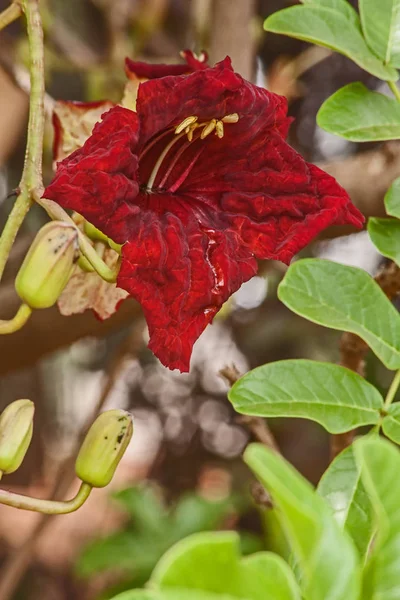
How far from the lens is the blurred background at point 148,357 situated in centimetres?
99

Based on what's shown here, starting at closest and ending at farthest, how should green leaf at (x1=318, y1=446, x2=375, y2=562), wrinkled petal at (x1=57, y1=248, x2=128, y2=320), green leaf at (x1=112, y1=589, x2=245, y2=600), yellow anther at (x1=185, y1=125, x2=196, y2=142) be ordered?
green leaf at (x1=112, y1=589, x2=245, y2=600) → green leaf at (x1=318, y1=446, x2=375, y2=562) → yellow anther at (x1=185, y1=125, x2=196, y2=142) → wrinkled petal at (x1=57, y1=248, x2=128, y2=320)

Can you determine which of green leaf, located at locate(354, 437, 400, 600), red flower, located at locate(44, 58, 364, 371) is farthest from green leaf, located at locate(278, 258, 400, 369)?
green leaf, located at locate(354, 437, 400, 600)

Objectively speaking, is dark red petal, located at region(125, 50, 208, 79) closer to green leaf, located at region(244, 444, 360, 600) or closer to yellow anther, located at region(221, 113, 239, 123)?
yellow anther, located at region(221, 113, 239, 123)

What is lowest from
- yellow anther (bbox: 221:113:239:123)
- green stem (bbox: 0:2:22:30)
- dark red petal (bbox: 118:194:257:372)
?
dark red petal (bbox: 118:194:257:372)

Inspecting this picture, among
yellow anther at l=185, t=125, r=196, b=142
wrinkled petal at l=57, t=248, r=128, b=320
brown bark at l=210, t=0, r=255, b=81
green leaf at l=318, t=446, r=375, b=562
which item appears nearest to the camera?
green leaf at l=318, t=446, r=375, b=562

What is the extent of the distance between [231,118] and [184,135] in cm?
6

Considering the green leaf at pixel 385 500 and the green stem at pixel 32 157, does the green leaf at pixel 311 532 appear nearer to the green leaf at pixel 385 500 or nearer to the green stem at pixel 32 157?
the green leaf at pixel 385 500

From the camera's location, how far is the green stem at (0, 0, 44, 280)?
443mm

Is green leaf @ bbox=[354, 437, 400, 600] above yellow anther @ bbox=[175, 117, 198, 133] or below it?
below

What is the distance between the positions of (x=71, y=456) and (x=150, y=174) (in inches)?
31.1

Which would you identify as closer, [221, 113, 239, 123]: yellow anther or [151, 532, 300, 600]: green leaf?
[151, 532, 300, 600]: green leaf

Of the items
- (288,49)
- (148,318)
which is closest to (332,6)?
(148,318)

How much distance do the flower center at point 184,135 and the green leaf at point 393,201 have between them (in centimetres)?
12

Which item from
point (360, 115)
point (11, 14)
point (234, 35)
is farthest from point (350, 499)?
point (234, 35)
